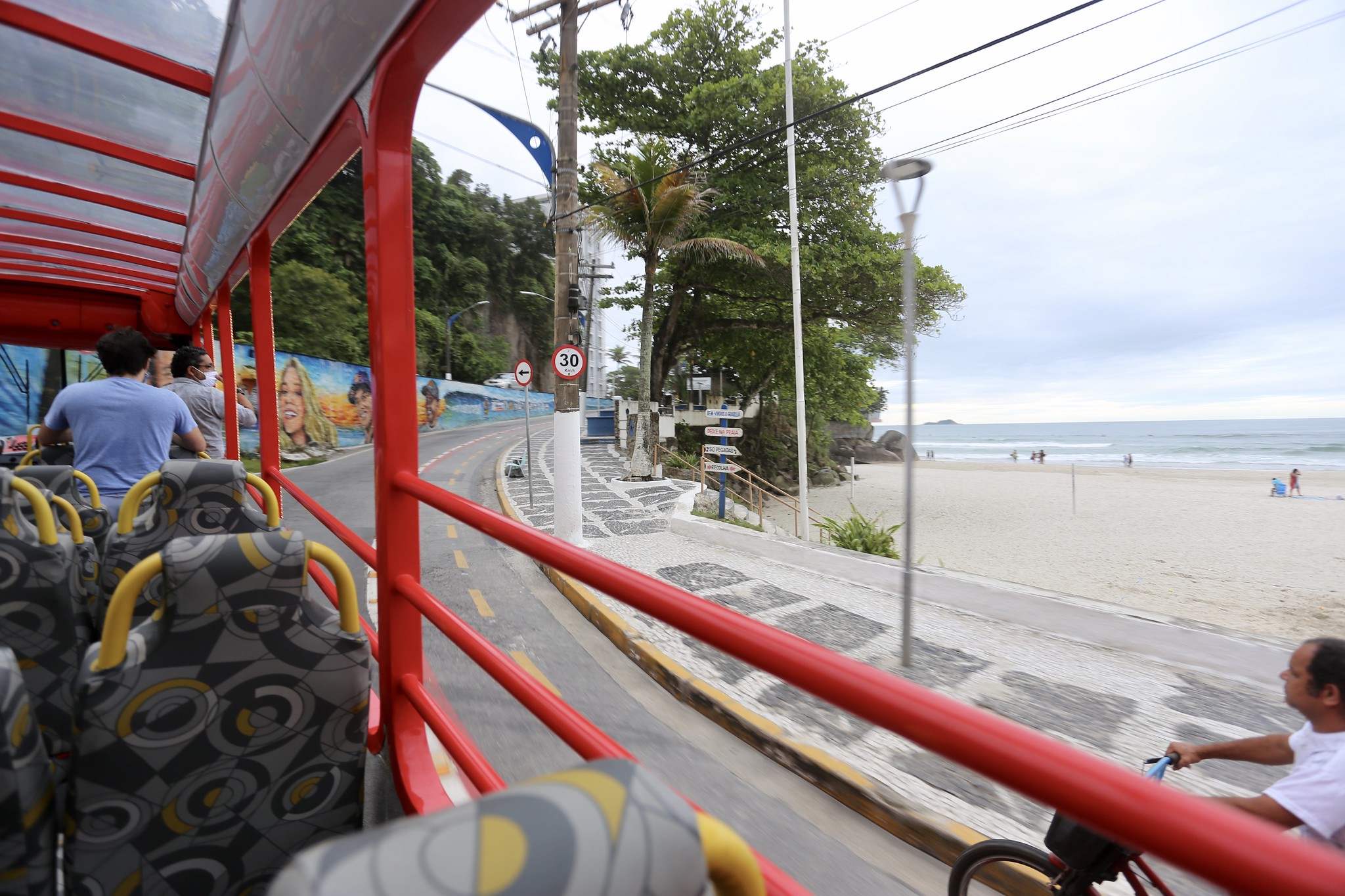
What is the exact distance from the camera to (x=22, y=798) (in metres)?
0.94

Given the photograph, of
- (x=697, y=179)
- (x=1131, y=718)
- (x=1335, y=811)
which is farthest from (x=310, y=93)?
(x=697, y=179)

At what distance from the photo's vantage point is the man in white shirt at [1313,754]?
4.91 ft

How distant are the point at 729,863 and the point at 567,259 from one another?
786 cm

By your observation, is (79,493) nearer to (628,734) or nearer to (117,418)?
(117,418)

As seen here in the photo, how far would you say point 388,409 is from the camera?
7.09 feet

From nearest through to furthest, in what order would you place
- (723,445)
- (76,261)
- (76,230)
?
(76,230) < (76,261) < (723,445)

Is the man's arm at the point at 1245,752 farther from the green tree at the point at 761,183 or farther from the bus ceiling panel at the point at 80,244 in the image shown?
the green tree at the point at 761,183

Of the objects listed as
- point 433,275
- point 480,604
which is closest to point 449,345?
point 433,275

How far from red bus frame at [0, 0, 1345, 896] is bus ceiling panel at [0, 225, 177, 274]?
4.1 inches

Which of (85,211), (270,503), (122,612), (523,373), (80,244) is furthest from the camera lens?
(523,373)

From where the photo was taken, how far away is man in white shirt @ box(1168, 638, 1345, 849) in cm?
150

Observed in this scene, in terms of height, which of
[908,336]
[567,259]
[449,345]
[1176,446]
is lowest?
[1176,446]

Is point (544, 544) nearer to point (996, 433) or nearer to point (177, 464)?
point (177, 464)

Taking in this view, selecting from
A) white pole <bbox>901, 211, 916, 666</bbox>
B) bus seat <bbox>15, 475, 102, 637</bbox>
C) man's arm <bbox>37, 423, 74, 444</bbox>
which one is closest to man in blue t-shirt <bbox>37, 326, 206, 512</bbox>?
man's arm <bbox>37, 423, 74, 444</bbox>
